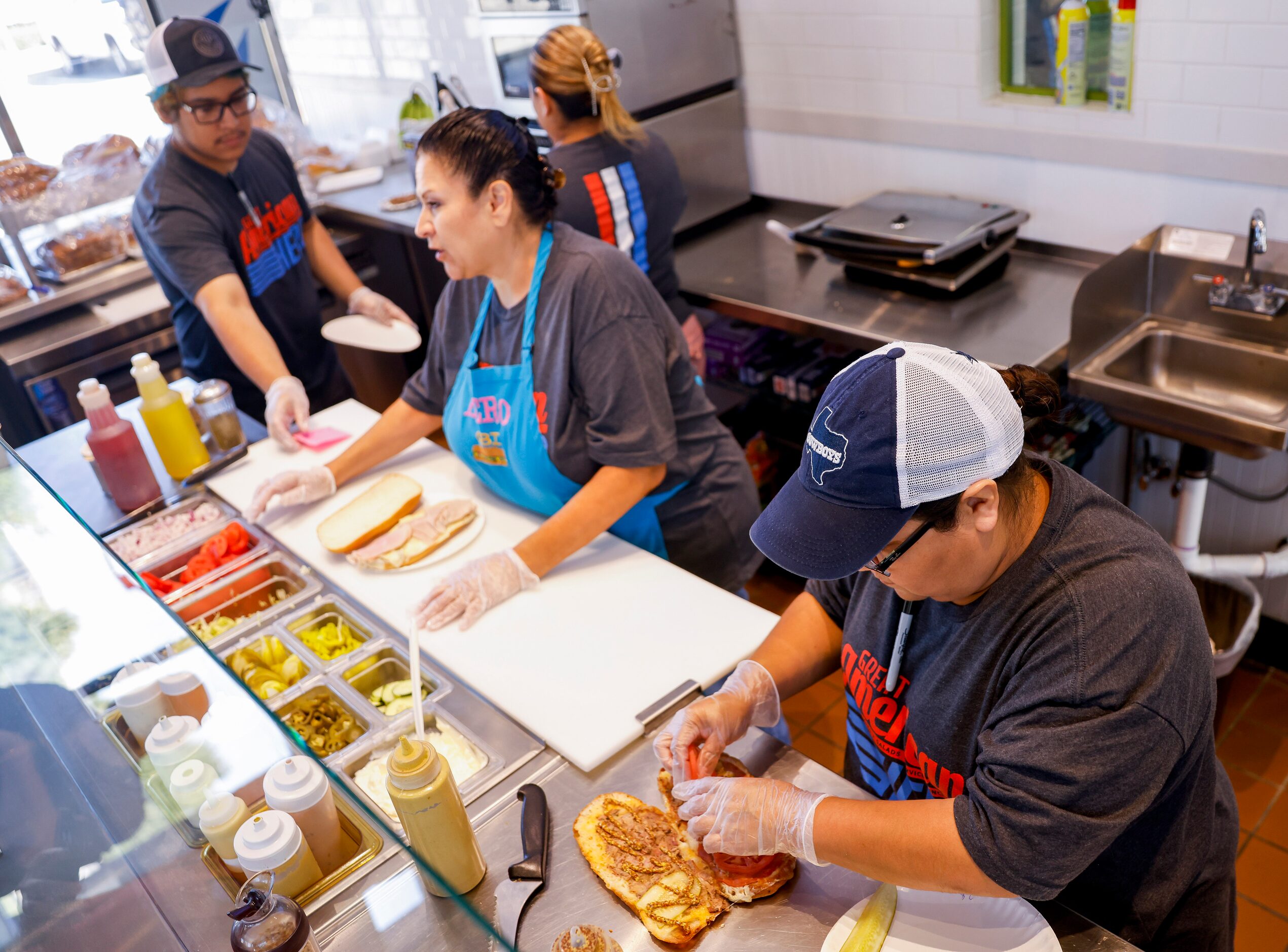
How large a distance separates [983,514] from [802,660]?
593 mm

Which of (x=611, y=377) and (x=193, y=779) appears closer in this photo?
(x=193, y=779)

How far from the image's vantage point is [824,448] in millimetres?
1225

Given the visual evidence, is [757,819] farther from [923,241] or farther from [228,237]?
[228,237]

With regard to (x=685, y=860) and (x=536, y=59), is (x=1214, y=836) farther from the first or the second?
(x=536, y=59)

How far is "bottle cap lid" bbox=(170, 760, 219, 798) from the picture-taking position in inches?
52.2

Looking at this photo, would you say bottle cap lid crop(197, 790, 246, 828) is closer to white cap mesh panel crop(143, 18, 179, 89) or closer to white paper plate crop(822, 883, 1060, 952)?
white paper plate crop(822, 883, 1060, 952)

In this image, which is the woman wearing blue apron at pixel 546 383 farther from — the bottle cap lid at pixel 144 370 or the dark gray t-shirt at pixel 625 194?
the dark gray t-shirt at pixel 625 194

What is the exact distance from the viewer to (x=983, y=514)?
1.21 m

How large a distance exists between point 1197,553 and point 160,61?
136 inches

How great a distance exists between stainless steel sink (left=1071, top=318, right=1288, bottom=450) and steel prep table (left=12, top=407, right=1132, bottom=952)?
5.37ft

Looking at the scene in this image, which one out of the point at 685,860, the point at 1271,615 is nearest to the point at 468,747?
the point at 685,860

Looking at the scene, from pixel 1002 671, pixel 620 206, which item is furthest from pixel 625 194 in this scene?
pixel 1002 671

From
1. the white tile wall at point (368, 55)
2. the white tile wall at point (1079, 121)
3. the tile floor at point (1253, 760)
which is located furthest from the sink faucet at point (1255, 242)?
the white tile wall at point (368, 55)

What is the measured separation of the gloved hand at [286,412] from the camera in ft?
9.16
